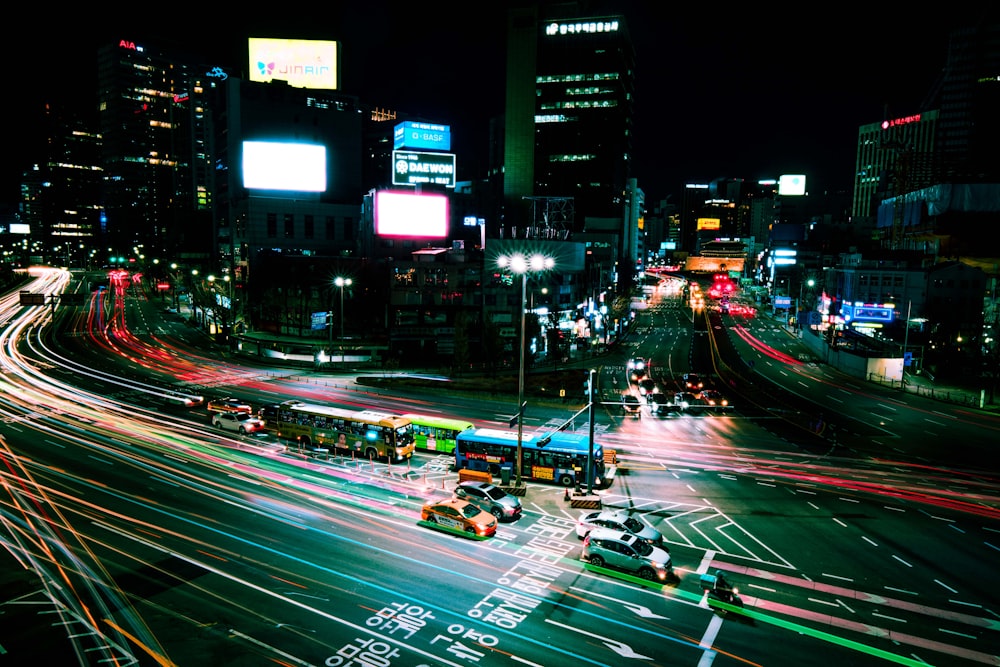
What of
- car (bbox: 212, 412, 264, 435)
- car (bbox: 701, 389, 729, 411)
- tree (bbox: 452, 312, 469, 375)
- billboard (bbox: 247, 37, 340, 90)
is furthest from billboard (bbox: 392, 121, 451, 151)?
car (bbox: 212, 412, 264, 435)

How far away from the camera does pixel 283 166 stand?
93.6 meters

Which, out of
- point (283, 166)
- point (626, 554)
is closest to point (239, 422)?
point (626, 554)

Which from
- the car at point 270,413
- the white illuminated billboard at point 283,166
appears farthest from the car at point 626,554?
the white illuminated billboard at point 283,166

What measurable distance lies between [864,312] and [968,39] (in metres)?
134

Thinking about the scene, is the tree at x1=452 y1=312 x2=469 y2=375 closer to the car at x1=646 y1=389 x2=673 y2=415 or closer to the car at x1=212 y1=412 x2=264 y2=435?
the car at x1=646 y1=389 x2=673 y2=415

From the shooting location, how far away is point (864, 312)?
83.4 meters

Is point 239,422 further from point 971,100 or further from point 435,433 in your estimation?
point 971,100

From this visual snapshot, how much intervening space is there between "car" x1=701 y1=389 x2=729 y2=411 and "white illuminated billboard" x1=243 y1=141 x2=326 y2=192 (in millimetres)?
70970

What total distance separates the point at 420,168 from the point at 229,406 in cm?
6876

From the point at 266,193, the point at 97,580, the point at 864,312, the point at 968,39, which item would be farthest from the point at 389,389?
the point at 968,39

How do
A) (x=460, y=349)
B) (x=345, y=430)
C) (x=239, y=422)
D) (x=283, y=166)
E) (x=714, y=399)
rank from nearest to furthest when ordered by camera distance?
(x=345, y=430)
(x=239, y=422)
(x=714, y=399)
(x=460, y=349)
(x=283, y=166)

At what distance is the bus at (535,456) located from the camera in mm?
29406

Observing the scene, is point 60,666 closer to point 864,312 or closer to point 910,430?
point 910,430

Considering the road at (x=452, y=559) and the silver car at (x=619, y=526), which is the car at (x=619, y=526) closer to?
the silver car at (x=619, y=526)
